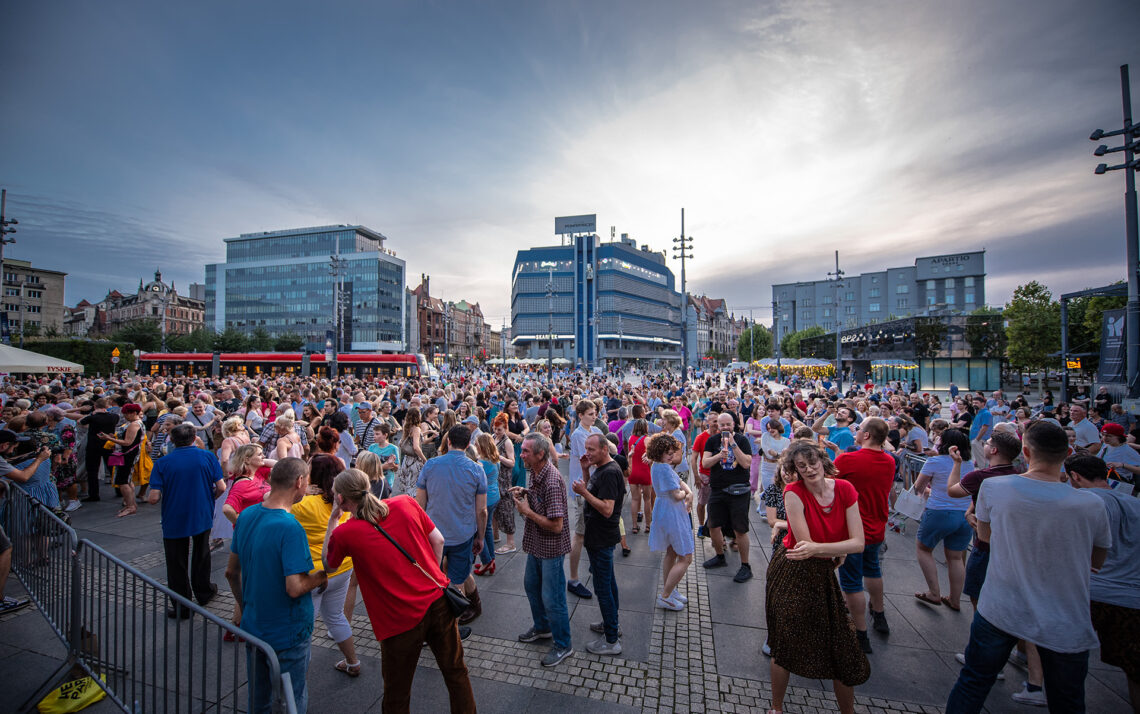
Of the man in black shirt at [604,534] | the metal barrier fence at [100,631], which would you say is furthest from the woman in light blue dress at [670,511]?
the metal barrier fence at [100,631]

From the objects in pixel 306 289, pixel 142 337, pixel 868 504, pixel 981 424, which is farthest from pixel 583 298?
pixel 868 504

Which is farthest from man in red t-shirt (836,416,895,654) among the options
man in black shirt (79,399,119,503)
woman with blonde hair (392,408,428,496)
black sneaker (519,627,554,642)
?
man in black shirt (79,399,119,503)

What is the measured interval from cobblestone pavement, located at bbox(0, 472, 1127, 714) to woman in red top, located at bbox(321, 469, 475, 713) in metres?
0.78

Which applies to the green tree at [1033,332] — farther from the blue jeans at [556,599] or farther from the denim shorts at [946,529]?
the blue jeans at [556,599]

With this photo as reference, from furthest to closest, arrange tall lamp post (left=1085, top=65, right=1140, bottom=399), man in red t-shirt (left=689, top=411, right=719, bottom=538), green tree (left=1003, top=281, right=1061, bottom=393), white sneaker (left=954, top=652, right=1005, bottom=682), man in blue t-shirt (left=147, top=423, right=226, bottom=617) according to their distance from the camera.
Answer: green tree (left=1003, top=281, right=1061, bottom=393)
tall lamp post (left=1085, top=65, right=1140, bottom=399)
man in red t-shirt (left=689, top=411, right=719, bottom=538)
man in blue t-shirt (left=147, top=423, right=226, bottom=617)
white sneaker (left=954, top=652, right=1005, bottom=682)

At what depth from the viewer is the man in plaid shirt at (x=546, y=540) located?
152 inches

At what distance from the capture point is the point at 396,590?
8.92ft

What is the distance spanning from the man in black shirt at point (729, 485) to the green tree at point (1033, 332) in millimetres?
43073

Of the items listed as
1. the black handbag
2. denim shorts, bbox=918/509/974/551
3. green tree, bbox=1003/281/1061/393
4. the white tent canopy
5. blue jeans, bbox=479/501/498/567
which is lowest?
blue jeans, bbox=479/501/498/567

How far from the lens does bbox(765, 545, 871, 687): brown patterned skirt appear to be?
2834 mm

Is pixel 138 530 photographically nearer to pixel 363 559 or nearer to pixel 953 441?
pixel 363 559

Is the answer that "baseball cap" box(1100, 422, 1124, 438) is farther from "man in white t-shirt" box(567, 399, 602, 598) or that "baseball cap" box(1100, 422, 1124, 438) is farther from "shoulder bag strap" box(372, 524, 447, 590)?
"shoulder bag strap" box(372, 524, 447, 590)

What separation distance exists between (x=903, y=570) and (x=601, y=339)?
85.7 metres

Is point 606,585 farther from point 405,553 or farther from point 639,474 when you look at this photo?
point 639,474
